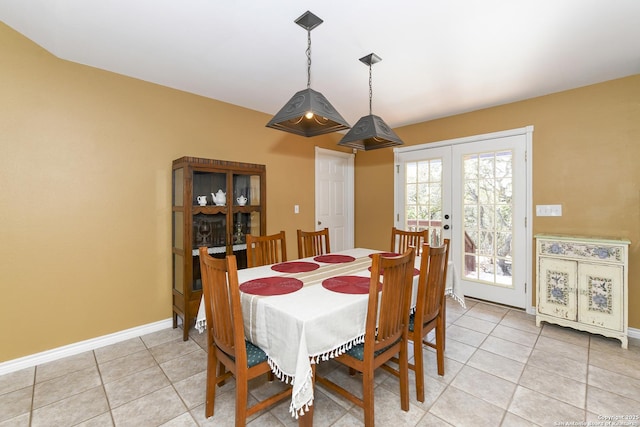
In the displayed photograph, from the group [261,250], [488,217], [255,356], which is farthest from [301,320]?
[488,217]

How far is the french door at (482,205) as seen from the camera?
10.8 ft

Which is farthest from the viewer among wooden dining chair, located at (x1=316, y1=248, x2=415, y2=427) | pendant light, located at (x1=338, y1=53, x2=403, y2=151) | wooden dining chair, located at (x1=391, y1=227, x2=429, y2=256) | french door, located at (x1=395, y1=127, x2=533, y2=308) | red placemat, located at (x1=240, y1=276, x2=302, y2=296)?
french door, located at (x1=395, y1=127, x2=533, y2=308)

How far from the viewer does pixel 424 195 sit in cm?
404

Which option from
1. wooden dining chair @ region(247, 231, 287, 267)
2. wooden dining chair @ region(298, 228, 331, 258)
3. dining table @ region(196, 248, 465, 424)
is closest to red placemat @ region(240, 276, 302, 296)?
dining table @ region(196, 248, 465, 424)

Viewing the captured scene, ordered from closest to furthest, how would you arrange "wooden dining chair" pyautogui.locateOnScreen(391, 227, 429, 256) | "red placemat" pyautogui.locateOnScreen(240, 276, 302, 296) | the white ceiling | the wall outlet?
"red placemat" pyautogui.locateOnScreen(240, 276, 302, 296)
the white ceiling
"wooden dining chair" pyautogui.locateOnScreen(391, 227, 429, 256)
the wall outlet

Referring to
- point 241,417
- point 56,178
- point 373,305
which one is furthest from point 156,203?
point 373,305

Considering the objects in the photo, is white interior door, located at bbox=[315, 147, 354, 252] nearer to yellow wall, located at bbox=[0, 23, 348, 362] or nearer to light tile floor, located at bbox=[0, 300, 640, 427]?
yellow wall, located at bbox=[0, 23, 348, 362]

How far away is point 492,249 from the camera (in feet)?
11.4

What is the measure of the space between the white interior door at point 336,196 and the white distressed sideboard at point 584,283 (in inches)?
103

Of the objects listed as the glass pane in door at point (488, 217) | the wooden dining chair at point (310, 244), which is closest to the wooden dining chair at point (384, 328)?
the wooden dining chair at point (310, 244)

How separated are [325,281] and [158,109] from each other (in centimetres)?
236

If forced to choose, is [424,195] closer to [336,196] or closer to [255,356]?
[336,196]

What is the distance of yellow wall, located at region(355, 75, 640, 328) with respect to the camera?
2.65 meters

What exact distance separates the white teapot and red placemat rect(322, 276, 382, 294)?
60.0 inches
